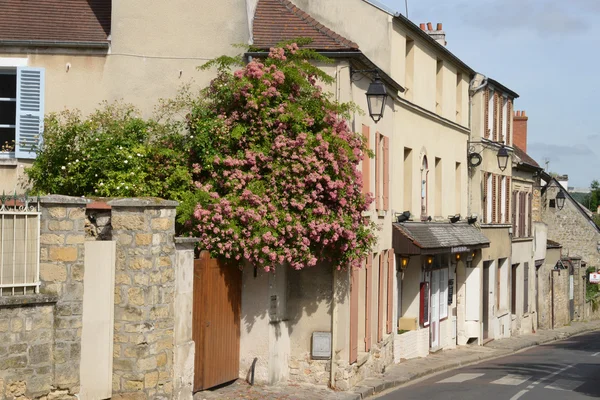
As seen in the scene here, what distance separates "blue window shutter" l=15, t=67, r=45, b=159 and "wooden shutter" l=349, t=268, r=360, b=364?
601 cm

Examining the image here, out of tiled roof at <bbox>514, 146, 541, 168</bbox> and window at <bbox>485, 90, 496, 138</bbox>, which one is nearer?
window at <bbox>485, 90, 496, 138</bbox>

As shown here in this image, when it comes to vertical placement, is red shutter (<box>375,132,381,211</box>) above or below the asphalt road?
above

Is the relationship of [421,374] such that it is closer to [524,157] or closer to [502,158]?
[502,158]

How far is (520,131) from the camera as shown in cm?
4191

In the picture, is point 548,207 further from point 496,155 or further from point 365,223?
point 365,223

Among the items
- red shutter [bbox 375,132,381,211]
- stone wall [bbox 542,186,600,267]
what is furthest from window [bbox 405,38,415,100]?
stone wall [bbox 542,186,600,267]

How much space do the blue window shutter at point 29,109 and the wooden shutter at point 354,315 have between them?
6005 millimetres

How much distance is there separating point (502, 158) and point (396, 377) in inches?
531

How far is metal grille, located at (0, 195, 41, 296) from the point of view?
10.0 meters

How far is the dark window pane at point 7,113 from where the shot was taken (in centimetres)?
1684

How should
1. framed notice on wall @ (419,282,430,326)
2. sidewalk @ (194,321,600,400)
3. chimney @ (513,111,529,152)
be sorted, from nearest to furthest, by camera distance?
sidewalk @ (194,321,600,400) → framed notice on wall @ (419,282,430,326) → chimney @ (513,111,529,152)

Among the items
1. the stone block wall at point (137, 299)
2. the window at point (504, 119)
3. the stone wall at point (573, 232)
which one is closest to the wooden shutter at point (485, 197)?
the window at point (504, 119)

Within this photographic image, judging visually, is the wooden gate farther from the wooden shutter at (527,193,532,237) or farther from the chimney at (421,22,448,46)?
the wooden shutter at (527,193,532,237)

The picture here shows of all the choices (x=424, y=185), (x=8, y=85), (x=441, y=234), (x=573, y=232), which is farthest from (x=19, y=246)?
(x=573, y=232)
